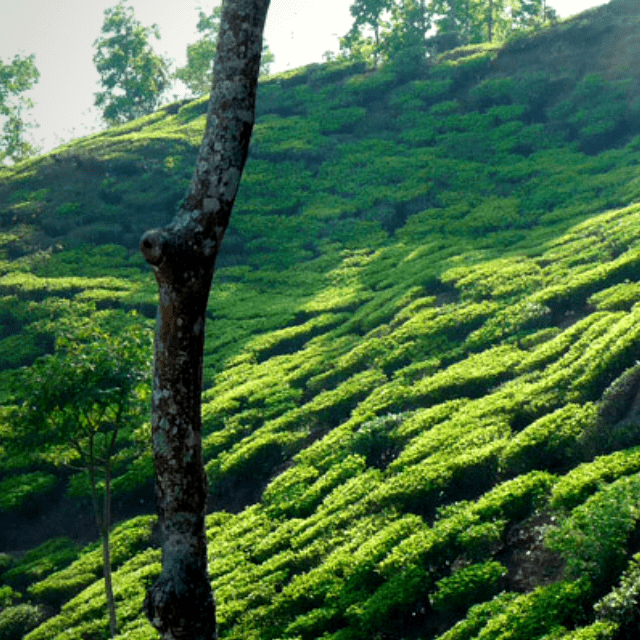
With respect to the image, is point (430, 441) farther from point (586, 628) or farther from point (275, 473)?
point (586, 628)

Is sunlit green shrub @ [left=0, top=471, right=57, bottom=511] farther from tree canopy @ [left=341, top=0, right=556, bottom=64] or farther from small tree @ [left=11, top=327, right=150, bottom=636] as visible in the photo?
tree canopy @ [left=341, top=0, right=556, bottom=64]

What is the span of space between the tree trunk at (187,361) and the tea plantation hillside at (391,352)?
5.19 m

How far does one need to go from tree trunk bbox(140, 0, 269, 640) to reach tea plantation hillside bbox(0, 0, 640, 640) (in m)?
5.19

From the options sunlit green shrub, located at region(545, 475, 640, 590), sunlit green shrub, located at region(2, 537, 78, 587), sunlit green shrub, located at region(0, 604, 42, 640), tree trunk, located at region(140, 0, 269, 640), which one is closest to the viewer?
tree trunk, located at region(140, 0, 269, 640)

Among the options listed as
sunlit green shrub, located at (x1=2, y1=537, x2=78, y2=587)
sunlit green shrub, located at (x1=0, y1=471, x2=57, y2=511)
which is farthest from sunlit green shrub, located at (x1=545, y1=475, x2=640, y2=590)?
sunlit green shrub, located at (x1=0, y1=471, x2=57, y2=511)

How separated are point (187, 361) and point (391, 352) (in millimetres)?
17097

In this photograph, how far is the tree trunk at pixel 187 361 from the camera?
279 inches

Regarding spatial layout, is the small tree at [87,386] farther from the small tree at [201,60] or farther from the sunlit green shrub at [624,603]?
Result: the small tree at [201,60]

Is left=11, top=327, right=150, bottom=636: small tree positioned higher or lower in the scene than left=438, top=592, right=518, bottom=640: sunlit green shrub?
higher

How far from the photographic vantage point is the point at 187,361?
7188 millimetres

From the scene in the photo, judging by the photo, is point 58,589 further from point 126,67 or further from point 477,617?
point 126,67

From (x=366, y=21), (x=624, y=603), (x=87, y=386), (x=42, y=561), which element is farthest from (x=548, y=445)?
(x=366, y=21)

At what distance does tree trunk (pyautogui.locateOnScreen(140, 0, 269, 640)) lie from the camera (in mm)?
7090

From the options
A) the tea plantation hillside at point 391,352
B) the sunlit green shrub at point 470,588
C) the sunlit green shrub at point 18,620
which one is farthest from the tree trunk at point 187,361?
the sunlit green shrub at point 18,620
